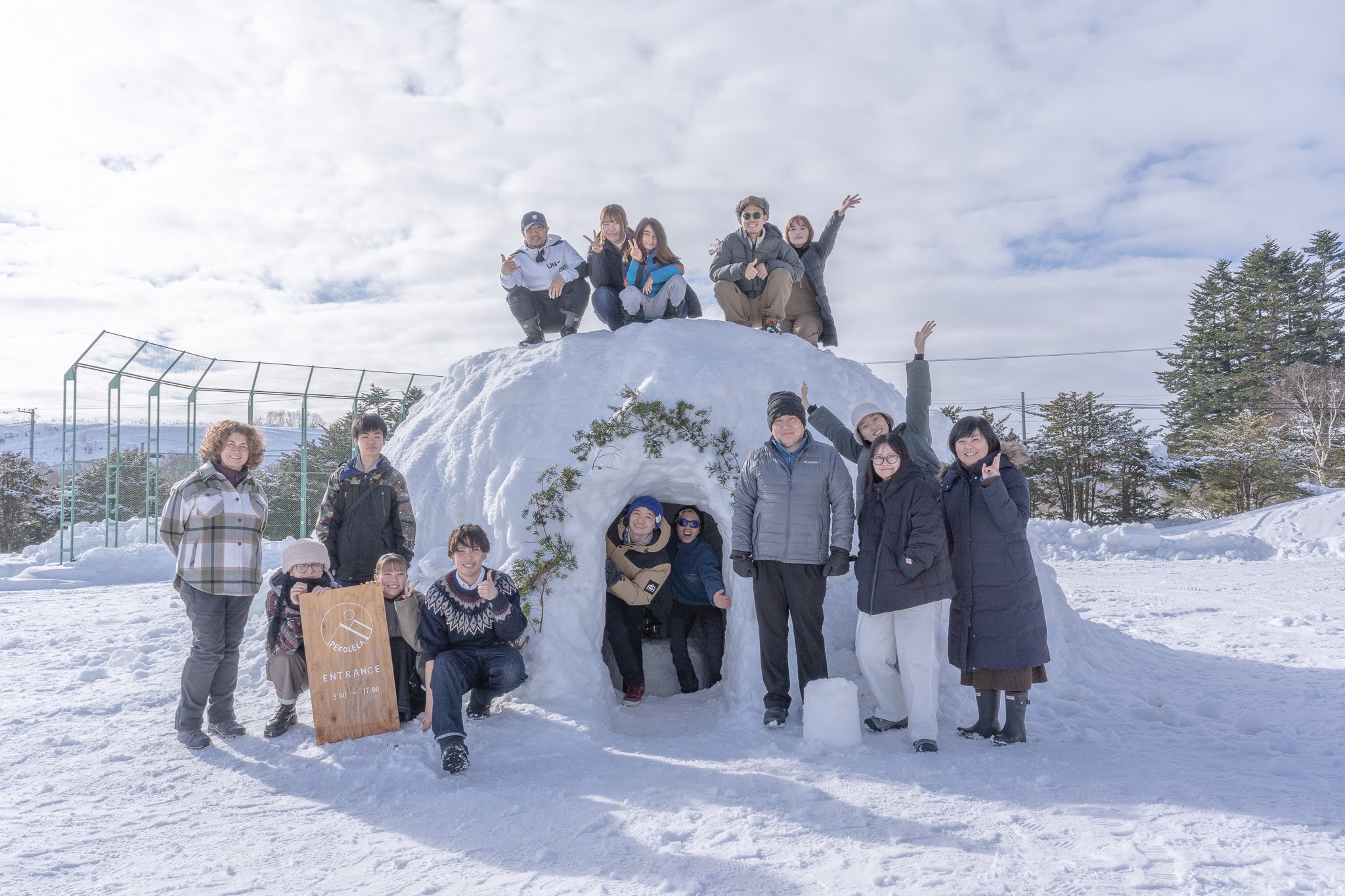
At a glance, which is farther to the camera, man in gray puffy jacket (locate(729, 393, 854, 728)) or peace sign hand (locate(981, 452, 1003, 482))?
man in gray puffy jacket (locate(729, 393, 854, 728))

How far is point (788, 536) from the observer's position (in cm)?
391

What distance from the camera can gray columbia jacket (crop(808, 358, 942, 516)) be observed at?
406 centimetres

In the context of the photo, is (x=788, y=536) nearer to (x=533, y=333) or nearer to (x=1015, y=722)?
(x=1015, y=722)

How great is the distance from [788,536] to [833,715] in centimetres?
85

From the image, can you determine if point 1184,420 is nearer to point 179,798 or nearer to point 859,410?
point 859,410

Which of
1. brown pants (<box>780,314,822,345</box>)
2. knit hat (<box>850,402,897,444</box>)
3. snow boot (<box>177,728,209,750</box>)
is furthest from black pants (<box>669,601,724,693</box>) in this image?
snow boot (<box>177,728,209,750</box>)

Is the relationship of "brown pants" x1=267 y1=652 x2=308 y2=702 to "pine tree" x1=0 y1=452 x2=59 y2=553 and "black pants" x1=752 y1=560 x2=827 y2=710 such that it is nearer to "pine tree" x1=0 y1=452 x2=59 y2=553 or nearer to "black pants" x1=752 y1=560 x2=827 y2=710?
"black pants" x1=752 y1=560 x2=827 y2=710

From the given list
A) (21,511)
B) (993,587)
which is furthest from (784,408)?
(21,511)

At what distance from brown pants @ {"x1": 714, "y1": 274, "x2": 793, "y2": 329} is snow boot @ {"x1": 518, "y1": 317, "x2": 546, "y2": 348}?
52.9 inches

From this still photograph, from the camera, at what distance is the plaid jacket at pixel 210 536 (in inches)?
148

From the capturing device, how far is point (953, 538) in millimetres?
3783

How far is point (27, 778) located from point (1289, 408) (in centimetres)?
2828

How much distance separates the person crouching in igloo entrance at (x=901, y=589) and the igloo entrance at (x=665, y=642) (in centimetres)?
131

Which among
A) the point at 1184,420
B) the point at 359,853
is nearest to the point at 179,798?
the point at 359,853
